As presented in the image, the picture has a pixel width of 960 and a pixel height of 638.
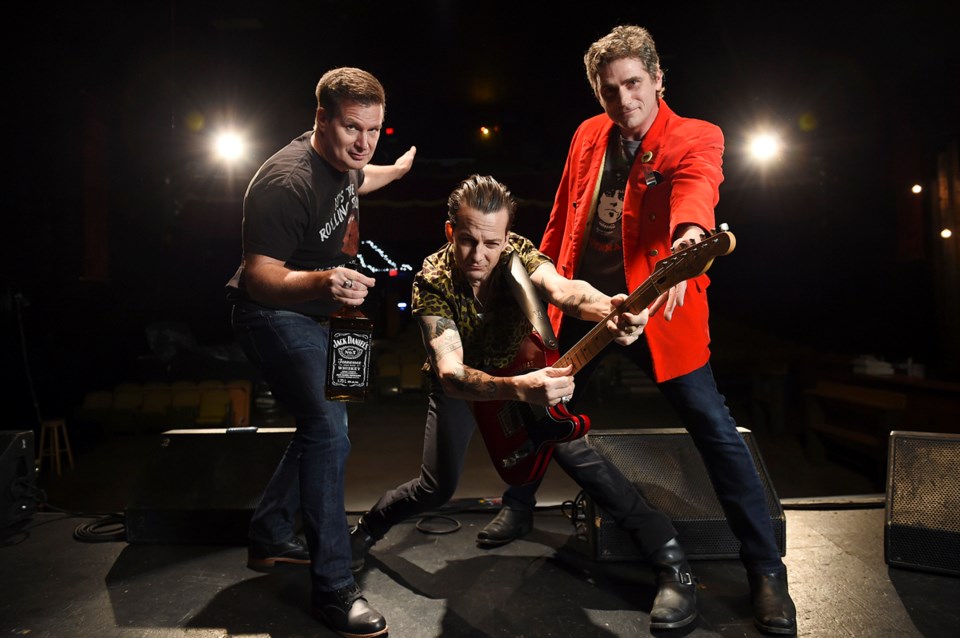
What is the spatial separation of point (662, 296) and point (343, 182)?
122 cm

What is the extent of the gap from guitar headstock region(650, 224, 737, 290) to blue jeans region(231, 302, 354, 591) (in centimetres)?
116

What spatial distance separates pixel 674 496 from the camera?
254cm

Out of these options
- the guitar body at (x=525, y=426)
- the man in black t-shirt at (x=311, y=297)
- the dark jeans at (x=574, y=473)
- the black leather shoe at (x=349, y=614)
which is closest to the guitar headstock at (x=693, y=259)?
the guitar body at (x=525, y=426)

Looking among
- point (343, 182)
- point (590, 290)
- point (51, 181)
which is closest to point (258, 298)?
point (343, 182)

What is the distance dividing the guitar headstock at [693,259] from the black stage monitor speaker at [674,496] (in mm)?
1194

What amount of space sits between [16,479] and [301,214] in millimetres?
2309

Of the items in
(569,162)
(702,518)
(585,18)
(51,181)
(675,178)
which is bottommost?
(702,518)

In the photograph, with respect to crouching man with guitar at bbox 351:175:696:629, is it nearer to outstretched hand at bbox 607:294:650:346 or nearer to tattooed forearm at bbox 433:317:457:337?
tattooed forearm at bbox 433:317:457:337

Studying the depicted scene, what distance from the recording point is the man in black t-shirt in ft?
6.41

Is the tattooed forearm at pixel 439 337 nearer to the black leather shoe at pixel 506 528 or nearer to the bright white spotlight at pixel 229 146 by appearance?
the black leather shoe at pixel 506 528

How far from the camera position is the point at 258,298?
1.96 m

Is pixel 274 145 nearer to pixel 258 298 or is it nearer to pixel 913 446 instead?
pixel 258 298

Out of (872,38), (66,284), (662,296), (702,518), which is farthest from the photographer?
(66,284)

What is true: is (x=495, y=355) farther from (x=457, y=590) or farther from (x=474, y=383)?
(x=457, y=590)
